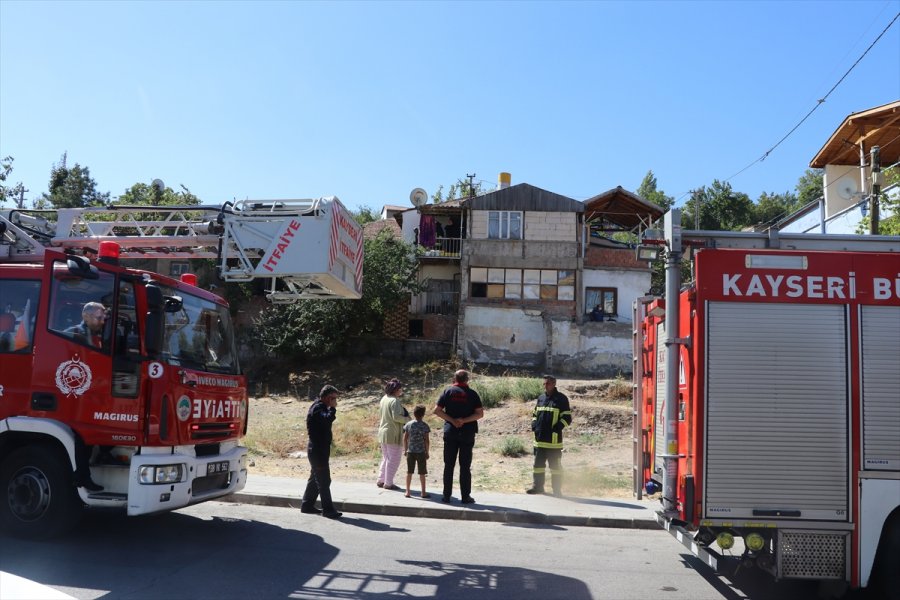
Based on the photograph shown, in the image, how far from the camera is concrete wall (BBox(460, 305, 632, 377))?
1183 inches

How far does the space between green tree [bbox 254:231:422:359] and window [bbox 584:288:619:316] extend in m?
7.67

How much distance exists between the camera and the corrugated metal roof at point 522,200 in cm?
3234

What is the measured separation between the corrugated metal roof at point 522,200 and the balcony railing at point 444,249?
2.20 meters

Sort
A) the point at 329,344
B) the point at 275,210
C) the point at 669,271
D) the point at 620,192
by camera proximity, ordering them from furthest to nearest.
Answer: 1. the point at 620,192
2. the point at 329,344
3. the point at 275,210
4. the point at 669,271

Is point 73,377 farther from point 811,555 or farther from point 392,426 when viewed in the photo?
point 811,555

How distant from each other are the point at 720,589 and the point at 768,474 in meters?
1.51

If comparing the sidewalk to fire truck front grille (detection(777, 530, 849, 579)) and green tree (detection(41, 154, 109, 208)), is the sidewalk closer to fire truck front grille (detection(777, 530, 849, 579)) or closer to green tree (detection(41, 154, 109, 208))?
fire truck front grille (detection(777, 530, 849, 579))

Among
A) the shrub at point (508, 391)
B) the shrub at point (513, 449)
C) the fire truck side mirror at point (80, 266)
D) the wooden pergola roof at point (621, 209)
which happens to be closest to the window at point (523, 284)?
the wooden pergola roof at point (621, 209)

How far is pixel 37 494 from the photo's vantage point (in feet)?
23.7

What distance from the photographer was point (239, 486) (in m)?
8.37

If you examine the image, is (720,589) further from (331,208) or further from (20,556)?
(20,556)

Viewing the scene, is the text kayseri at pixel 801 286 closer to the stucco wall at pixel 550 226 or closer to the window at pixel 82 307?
the window at pixel 82 307

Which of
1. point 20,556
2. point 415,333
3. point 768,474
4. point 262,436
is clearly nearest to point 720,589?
point 768,474

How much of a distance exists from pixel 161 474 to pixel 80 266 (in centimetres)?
219
